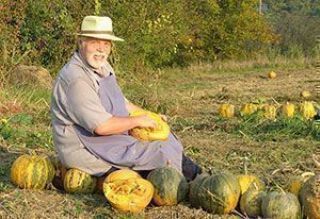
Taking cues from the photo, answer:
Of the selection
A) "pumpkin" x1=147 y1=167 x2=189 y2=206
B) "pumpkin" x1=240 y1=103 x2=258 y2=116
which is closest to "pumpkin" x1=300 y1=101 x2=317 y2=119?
"pumpkin" x1=240 y1=103 x2=258 y2=116

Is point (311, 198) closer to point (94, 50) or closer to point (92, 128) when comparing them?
point (92, 128)

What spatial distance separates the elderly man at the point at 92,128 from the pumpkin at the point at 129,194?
1.41 ft

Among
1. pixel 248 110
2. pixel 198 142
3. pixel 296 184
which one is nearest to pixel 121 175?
pixel 296 184

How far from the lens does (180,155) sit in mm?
6195

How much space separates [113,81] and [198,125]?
13.6 ft

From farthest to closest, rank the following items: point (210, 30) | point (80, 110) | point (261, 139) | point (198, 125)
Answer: point (210, 30)
point (198, 125)
point (261, 139)
point (80, 110)

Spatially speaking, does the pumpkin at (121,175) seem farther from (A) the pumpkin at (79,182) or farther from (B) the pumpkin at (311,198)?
(B) the pumpkin at (311,198)

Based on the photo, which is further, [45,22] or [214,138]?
[45,22]

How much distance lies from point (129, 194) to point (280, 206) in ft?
3.63

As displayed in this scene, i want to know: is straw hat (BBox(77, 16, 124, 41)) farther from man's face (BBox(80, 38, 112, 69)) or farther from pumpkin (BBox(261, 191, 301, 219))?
pumpkin (BBox(261, 191, 301, 219))

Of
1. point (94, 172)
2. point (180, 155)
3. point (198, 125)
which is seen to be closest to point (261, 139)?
point (198, 125)

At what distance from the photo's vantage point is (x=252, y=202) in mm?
5285

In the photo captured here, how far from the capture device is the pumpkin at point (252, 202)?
525cm

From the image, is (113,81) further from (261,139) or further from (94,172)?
(261,139)
